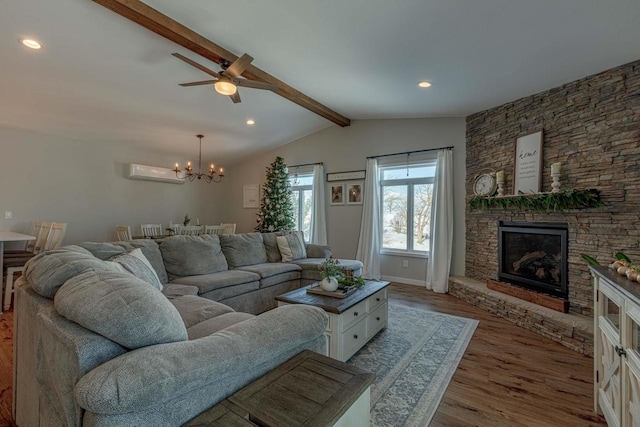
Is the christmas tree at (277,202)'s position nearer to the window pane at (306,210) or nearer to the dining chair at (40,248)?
the window pane at (306,210)

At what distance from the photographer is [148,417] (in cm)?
85

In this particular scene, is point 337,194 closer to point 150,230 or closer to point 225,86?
point 225,86

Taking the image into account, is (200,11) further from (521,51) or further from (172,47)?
(521,51)

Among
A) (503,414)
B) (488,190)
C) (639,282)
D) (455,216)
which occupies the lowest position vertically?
(503,414)

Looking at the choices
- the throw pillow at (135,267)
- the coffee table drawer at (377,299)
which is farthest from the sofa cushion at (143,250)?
the coffee table drawer at (377,299)

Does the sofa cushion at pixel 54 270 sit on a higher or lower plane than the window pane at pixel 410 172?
lower

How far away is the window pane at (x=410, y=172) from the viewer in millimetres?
5070

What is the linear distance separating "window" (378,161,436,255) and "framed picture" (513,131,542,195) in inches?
54.8

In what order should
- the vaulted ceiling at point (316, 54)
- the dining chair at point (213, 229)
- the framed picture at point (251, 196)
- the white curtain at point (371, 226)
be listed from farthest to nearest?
the framed picture at point (251, 196) → the dining chair at point (213, 229) → the white curtain at point (371, 226) → the vaulted ceiling at point (316, 54)

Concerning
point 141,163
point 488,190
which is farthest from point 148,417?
point 141,163

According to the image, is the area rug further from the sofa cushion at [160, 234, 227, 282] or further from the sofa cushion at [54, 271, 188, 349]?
the sofa cushion at [160, 234, 227, 282]

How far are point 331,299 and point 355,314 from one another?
25 centimetres

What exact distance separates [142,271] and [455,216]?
14.4ft

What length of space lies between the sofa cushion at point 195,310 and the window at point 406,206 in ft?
12.4
